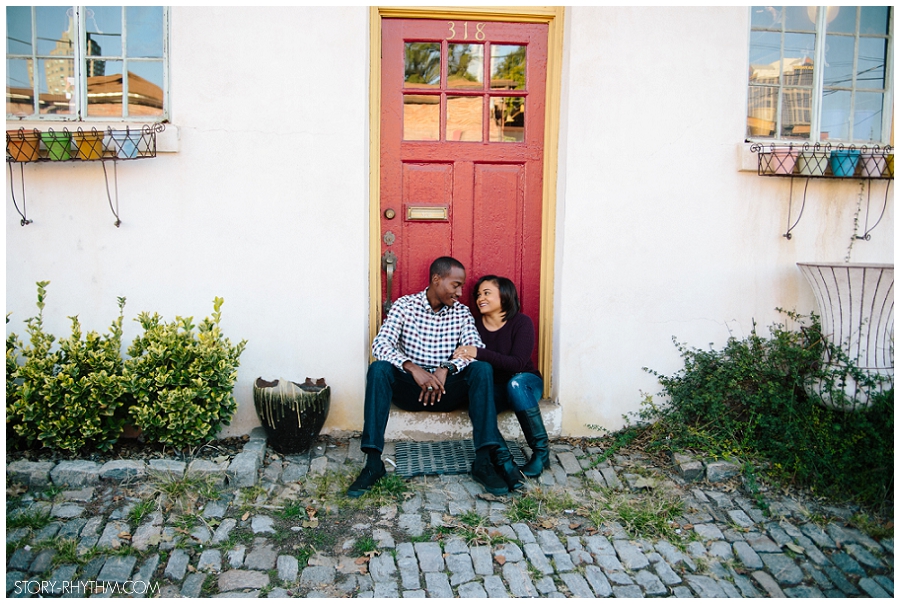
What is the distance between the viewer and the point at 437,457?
395 centimetres

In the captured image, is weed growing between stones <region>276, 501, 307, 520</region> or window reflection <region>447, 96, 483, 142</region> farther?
window reflection <region>447, 96, 483, 142</region>

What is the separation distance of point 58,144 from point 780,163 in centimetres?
442

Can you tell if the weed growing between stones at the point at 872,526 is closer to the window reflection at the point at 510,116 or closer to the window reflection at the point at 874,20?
the window reflection at the point at 510,116

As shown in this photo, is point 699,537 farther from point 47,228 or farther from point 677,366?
point 47,228

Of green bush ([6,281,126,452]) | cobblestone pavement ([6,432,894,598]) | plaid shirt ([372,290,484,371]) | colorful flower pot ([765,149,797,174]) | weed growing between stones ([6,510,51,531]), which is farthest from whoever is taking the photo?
colorful flower pot ([765,149,797,174])

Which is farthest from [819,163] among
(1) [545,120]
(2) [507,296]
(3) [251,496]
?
(3) [251,496]

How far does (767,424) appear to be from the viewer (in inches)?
151

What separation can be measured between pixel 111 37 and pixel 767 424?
4620 millimetres

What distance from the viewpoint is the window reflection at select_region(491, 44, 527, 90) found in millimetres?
4234

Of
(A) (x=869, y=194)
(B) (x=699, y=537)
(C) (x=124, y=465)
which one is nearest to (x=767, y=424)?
(B) (x=699, y=537)

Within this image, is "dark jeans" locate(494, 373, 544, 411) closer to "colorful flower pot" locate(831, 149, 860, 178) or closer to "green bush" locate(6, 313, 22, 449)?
"colorful flower pot" locate(831, 149, 860, 178)

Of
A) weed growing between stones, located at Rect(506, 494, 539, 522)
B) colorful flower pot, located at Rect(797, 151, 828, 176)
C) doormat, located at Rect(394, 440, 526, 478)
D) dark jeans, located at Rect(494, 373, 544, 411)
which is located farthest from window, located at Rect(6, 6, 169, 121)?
colorful flower pot, located at Rect(797, 151, 828, 176)

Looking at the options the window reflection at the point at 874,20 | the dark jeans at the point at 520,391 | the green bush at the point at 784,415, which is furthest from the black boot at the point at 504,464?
the window reflection at the point at 874,20

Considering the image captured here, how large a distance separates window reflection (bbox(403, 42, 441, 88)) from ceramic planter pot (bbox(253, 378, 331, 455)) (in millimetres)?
2073
